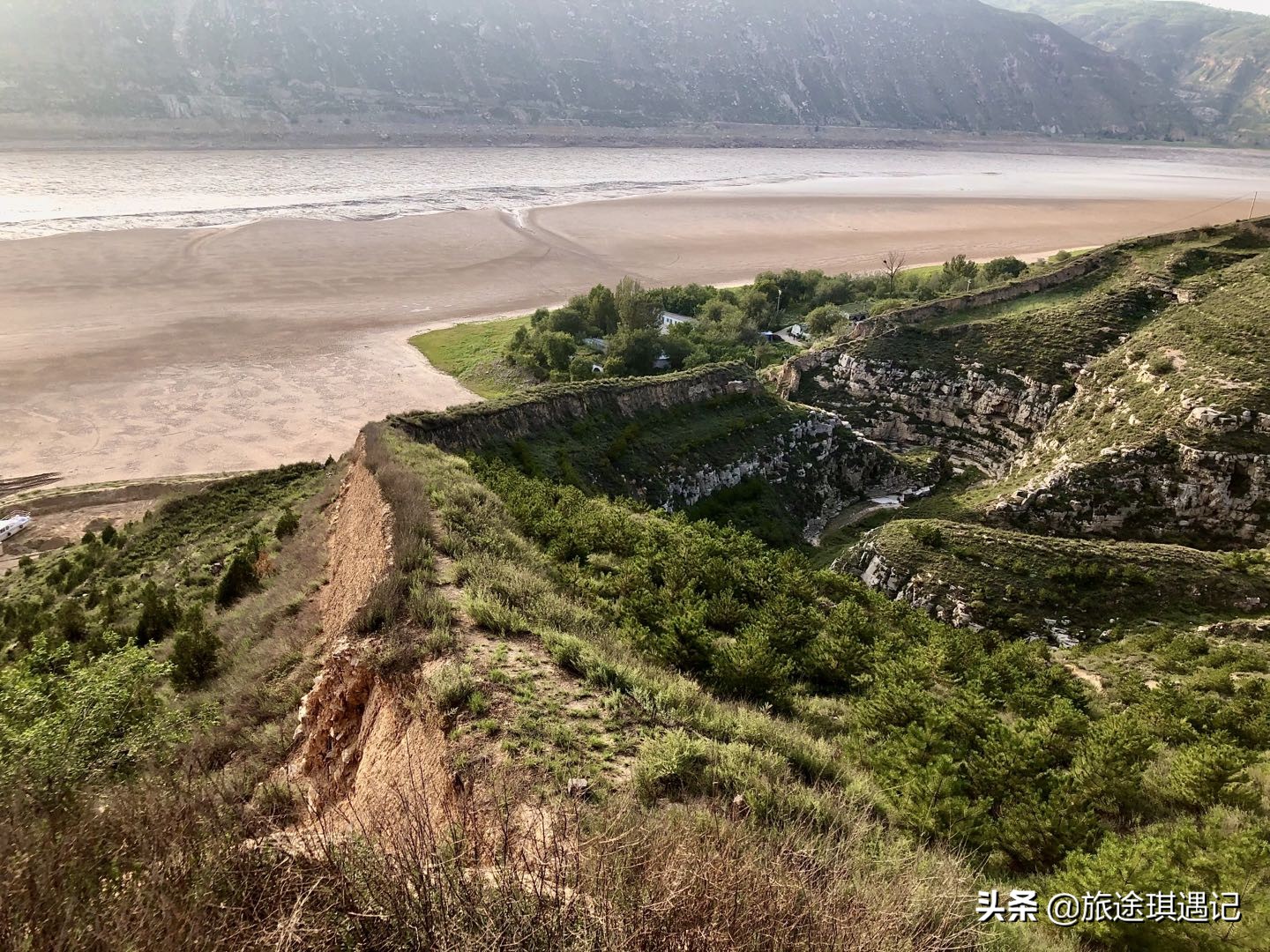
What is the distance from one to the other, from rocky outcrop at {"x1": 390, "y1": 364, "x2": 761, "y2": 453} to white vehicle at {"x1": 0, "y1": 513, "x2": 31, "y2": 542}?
70.3 feet

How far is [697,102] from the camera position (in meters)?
196

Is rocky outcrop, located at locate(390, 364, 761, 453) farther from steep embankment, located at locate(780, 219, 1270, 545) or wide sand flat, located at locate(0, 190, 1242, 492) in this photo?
wide sand flat, located at locate(0, 190, 1242, 492)

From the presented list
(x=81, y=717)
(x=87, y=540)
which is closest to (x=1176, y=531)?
(x=81, y=717)

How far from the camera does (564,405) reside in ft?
95.5

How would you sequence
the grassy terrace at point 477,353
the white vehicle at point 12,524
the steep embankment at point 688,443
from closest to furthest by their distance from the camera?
the steep embankment at point 688,443 < the white vehicle at point 12,524 < the grassy terrace at point 477,353

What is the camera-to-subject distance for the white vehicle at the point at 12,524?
30.8m

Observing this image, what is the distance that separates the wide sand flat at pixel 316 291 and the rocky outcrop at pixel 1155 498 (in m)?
38.7

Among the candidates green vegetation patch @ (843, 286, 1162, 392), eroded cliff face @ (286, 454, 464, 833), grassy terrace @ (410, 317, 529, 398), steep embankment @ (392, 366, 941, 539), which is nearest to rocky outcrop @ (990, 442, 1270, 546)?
steep embankment @ (392, 366, 941, 539)

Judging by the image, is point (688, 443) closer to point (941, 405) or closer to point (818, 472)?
point (818, 472)

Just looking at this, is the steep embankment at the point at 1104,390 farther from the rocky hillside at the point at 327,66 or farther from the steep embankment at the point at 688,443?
the rocky hillside at the point at 327,66

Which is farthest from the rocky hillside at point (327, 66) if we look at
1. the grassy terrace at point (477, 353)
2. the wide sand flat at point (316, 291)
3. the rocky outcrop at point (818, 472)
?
the rocky outcrop at point (818, 472)

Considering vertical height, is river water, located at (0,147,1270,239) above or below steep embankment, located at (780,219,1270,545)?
above

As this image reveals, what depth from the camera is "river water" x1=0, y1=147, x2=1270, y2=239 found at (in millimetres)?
84231

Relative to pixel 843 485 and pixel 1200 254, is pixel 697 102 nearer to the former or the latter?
pixel 1200 254
